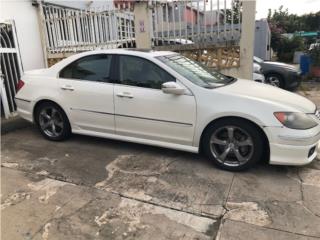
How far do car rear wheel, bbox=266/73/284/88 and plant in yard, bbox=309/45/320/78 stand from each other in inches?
139

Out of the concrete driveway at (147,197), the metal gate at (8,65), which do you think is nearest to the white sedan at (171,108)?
the concrete driveway at (147,197)

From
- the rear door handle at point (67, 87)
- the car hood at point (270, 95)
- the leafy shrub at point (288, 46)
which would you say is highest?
the rear door handle at point (67, 87)

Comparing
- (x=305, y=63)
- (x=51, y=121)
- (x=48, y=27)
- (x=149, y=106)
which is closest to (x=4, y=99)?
(x=51, y=121)

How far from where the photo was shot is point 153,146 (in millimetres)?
4949

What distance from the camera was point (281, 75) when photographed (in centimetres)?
1054

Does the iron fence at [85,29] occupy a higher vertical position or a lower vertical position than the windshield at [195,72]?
higher

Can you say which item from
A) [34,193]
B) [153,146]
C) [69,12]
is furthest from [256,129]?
[69,12]

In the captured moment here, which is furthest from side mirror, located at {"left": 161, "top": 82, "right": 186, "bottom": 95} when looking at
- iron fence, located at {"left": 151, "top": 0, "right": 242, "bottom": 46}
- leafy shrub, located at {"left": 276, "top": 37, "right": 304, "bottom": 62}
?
leafy shrub, located at {"left": 276, "top": 37, "right": 304, "bottom": 62}

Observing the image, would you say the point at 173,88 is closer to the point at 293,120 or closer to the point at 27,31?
the point at 293,120

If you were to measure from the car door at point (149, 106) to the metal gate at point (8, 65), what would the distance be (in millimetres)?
2838

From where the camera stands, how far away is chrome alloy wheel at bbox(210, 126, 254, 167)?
13.3 feet

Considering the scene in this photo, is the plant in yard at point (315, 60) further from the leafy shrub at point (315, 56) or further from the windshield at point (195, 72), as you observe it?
the windshield at point (195, 72)

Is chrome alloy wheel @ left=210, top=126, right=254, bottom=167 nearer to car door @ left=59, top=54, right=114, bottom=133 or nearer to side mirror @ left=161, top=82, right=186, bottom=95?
side mirror @ left=161, top=82, right=186, bottom=95

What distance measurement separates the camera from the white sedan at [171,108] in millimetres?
3918
